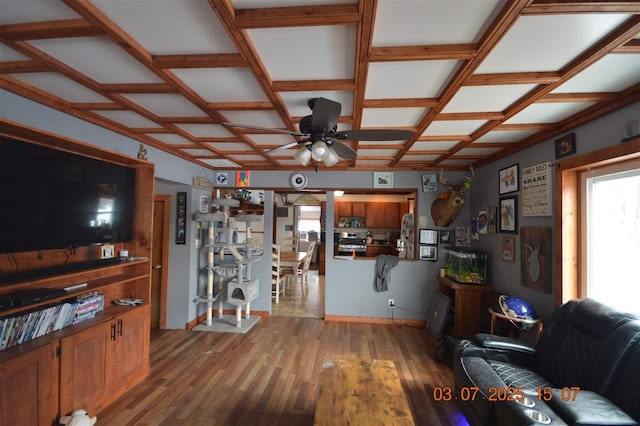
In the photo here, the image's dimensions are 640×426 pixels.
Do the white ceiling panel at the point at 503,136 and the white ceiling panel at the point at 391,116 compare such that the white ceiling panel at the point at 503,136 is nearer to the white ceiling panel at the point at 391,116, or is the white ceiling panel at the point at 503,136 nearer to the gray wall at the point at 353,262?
the gray wall at the point at 353,262

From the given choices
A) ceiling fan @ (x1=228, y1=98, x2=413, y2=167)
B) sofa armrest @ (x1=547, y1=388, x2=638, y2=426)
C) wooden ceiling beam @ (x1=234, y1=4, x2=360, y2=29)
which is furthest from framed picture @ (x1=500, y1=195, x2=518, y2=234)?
wooden ceiling beam @ (x1=234, y1=4, x2=360, y2=29)

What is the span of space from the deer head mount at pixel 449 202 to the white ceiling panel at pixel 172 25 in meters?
3.31

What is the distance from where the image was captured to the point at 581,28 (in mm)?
1228

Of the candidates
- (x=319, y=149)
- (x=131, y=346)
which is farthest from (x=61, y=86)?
(x=131, y=346)

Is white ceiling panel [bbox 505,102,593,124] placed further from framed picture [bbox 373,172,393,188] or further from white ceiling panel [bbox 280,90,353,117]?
framed picture [bbox 373,172,393,188]

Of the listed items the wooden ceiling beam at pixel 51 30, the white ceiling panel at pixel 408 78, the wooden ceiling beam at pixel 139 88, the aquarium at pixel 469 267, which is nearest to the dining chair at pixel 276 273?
the aquarium at pixel 469 267

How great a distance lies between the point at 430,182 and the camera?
4109 millimetres

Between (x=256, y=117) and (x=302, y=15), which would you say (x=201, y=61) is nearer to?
(x=302, y=15)

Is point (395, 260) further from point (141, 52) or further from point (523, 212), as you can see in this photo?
point (141, 52)

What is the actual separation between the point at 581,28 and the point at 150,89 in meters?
2.47

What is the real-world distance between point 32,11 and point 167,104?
912 mm

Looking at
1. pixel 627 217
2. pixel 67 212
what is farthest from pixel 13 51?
pixel 627 217

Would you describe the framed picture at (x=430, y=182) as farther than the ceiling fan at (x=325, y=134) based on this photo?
Yes

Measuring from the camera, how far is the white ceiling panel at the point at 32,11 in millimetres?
1154
